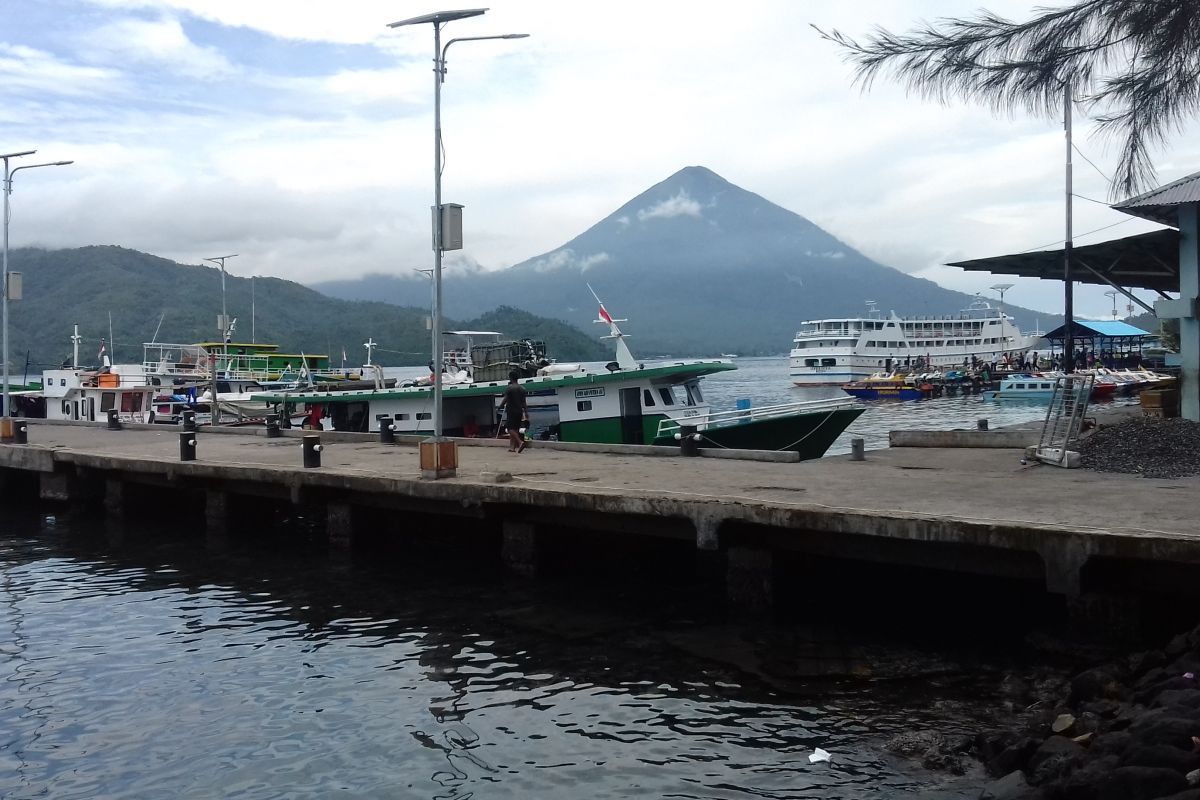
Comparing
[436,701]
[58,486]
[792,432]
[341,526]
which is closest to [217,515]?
[341,526]

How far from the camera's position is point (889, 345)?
94500mm

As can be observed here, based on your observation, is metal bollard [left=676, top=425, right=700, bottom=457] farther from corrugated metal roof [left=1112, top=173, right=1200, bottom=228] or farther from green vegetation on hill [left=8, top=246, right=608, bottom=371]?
green vegetation on hill [left=8, top=246, right=608, bottom=371]

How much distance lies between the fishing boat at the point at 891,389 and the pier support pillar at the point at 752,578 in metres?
64.0

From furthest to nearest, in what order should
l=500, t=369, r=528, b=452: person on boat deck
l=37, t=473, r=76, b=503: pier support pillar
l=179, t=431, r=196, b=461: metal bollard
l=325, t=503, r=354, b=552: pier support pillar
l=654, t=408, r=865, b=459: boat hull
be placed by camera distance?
l=654, t=408, r=865, b=459: boat hull → l=37, t=473, r=76, b=503: pier support pillar → l=500, t=369, r=528, b=452: person on boat deck → l=179, t=431, r=196, b=461: metal bollard → l=325, t=503, r=354, b=552: pier support pillar

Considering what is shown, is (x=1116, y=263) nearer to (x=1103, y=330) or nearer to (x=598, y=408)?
(x=598, y=408)

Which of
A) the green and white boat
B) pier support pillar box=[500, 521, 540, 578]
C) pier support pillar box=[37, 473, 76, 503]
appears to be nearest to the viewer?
pier support pillar box=[500, 521, 540, 578]

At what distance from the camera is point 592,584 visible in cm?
1430

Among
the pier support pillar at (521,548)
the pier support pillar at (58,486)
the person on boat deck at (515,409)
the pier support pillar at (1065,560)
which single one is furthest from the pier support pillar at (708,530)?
the pier support pillar at (58,486)

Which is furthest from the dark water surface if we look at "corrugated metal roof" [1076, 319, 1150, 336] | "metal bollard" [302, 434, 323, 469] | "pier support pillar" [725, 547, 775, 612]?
"corrugated metal roof" [1076, 319, 1150, 336]

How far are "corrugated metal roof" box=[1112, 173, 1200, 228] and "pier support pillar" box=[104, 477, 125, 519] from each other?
67.9ft

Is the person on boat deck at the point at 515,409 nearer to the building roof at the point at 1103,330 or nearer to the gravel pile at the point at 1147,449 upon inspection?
the gravel pile at the point at 1147,449

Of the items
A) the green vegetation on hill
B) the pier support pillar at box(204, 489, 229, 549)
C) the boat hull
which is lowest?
the pier support pillar at box(204, 489, 229, 549)

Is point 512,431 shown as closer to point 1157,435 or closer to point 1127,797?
point 1157,435

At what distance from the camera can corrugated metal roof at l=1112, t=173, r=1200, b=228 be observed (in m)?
15.9
